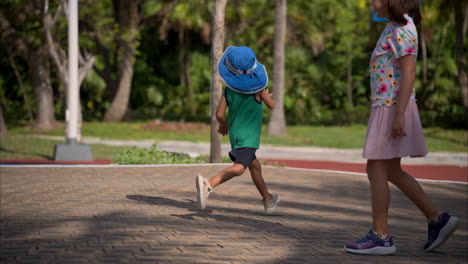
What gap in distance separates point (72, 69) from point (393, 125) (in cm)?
965

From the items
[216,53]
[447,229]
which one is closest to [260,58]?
[216,53]

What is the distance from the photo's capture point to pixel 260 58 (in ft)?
Answer: 120

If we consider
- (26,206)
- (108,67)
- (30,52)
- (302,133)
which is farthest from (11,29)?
(26,206)

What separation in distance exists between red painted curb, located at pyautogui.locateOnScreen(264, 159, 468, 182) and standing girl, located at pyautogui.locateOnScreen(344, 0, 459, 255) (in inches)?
305

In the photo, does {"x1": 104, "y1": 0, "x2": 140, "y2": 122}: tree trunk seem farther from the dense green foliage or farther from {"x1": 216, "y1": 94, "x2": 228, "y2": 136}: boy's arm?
{"x1": 216, "y1": 94, "x2": 228, "y2": 136}: boy's arm

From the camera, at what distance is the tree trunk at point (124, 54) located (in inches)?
1168

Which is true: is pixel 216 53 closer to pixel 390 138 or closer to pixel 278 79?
pixel 390 138

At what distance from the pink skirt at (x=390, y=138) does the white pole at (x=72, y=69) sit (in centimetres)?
941

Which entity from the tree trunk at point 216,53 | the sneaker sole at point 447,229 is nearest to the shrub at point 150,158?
the tree trunk at point 216,53

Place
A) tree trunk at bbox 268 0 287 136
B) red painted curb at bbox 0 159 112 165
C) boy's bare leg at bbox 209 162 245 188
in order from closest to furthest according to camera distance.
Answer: boy's bare leg at bbox 209 162 245 188 < red painted curb at bbox 0 159 112 165 < tree trunk at bbox 268 0 287 136

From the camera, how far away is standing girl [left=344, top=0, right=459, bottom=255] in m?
5.28

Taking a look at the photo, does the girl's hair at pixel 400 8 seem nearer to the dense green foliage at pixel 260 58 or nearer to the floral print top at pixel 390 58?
the floral print top at pixel 390 58

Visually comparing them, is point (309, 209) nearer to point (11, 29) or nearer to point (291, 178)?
point (291, 178)

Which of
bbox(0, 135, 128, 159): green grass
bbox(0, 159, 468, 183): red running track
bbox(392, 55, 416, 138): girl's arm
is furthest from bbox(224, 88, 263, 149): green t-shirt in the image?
bbox(0, 135, 128, 159): green grass
